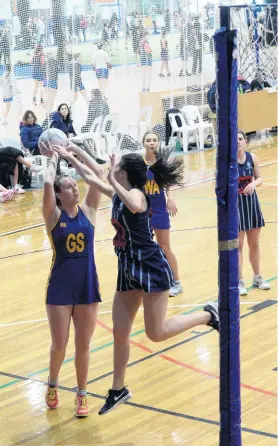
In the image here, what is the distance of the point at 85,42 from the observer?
18.2 metres

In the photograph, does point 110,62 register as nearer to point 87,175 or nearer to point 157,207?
point 157,207

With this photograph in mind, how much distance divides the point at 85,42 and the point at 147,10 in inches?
84.2

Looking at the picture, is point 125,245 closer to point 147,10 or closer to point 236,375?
point 236,375

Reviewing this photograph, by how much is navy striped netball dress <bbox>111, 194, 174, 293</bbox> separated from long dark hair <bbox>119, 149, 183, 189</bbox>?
214 mm

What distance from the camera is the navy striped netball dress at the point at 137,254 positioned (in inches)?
244

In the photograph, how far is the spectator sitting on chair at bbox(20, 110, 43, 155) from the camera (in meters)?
17.1

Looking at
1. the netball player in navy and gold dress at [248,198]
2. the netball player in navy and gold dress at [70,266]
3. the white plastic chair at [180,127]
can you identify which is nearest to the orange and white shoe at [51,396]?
the netball player in navy and gold dress at [70,266]

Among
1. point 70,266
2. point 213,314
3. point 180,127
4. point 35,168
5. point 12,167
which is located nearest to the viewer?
point 70,266

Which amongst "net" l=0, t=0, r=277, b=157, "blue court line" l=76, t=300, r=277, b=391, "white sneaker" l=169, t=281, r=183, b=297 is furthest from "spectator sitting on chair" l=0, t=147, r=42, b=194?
"blue court line" l=76, t=300, r=277, b=391

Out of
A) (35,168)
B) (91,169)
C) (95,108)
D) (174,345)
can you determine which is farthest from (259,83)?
(91,169)

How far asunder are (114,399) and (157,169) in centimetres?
182

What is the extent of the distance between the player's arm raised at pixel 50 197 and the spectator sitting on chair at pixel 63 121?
36.0ft

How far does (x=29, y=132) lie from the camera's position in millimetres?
17203

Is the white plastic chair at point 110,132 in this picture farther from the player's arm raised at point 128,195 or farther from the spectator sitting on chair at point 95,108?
the player's arm raised at point 128,195
